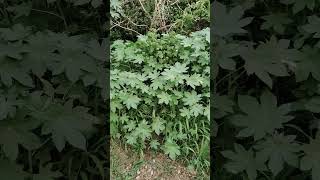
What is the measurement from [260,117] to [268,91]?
176 millimetres

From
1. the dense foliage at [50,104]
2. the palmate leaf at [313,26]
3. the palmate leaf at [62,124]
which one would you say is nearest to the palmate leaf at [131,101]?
the dense foliage at [50,104]

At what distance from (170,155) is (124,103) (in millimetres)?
328

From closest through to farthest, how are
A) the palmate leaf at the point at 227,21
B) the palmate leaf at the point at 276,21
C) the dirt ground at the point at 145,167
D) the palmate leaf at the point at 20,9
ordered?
the palmate leaf at the point at 227,21 < the palmate leaf at the point at 276,21 < the palmate leaf at the point at 20,9 < the dirt ground at the point at 145,167

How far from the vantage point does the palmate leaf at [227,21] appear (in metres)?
1.89

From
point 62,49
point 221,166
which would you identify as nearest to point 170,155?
point 221,166

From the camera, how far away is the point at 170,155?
241cm

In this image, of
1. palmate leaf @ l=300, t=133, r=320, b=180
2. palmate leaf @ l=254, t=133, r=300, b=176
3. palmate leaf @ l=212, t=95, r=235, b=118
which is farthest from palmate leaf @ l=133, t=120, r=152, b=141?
palmate leaf @ l=300, t=133, r=320, b=180

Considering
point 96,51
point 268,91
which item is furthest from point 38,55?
point 268,91

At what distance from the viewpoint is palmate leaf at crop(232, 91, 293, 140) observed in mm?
1816

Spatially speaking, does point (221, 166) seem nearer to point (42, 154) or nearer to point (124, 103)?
point (124, 103)

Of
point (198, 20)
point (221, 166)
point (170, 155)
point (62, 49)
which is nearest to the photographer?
point (62, 49)

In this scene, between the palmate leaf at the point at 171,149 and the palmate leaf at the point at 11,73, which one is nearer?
the palmate leaf at the point at 11,73

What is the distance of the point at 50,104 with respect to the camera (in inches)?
66.3

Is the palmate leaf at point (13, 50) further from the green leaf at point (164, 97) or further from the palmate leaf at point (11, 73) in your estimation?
the green leaf at point (164, 97)
